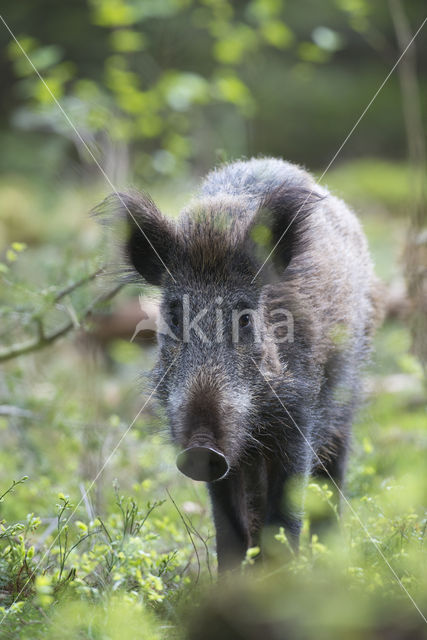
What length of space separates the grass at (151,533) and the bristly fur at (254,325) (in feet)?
0.98

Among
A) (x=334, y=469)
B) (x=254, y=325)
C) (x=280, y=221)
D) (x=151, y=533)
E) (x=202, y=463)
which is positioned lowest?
(x=334, y=469)

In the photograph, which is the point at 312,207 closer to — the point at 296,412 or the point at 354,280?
Result: the point at 354,280

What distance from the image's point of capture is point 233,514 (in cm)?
417

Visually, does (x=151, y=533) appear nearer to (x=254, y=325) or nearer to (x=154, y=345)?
(x=254, y=325)

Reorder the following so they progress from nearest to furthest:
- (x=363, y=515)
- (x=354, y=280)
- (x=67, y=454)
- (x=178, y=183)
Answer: (x=363, y=515) → (x=354, y=280) → (x=67, y=454) → (x=178, y=183)

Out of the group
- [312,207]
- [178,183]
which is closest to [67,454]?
[312,207]

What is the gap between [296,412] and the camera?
13.7 ft

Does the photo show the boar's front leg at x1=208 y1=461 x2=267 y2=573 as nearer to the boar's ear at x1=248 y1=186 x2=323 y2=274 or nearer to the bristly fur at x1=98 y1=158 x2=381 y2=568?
the bristly fur at x1=98 y1=158 x2=381 y2=568

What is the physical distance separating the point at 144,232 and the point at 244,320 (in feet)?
2.62

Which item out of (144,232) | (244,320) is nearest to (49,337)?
(144,232)

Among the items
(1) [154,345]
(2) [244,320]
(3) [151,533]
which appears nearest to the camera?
(3) [151,533]

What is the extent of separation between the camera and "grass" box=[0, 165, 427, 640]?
2234 mm

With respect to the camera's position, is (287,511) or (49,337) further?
(49,337)

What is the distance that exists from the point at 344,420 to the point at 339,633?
3.14 metres
